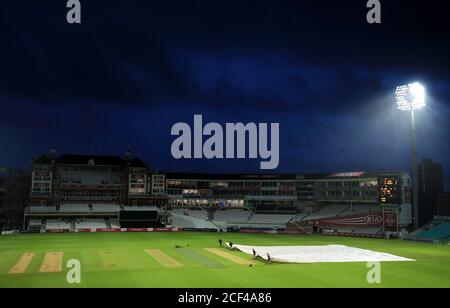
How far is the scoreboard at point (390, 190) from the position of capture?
76262mm

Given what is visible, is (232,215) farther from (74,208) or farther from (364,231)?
(74,208)

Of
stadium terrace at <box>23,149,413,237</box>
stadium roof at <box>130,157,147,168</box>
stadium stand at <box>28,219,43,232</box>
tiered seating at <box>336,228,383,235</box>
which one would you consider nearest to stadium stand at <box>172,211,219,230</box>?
stadium terrace at <box>23,149,413,237</box>

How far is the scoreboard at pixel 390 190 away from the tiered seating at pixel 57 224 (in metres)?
59.4

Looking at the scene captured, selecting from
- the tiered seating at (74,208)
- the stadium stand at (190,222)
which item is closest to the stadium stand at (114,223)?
the tiered seating at (74,208)

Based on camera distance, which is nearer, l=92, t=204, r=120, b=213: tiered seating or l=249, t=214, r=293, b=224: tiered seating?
l=249, t=214, r=293, b=224: tiered seating

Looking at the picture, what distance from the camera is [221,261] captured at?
139 ft

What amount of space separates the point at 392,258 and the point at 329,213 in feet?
161

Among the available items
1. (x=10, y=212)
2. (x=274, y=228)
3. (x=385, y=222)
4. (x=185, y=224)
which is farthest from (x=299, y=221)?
(x=10, y=212)

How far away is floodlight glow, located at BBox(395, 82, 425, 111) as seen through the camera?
6875 cm

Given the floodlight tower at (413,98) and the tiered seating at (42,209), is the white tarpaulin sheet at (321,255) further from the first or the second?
the tiered seating at (42,209)

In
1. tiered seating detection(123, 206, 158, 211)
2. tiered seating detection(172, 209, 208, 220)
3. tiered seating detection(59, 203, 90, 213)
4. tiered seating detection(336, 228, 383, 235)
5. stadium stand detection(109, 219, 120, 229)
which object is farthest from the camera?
tiered seating detection(172, 209, 208, 220)

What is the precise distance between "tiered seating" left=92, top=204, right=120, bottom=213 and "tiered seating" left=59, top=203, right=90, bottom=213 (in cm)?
174

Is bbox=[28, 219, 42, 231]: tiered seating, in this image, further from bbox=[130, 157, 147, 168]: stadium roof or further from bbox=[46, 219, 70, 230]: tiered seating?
bbox=[130, 157, 147, 168]: stadium roof
